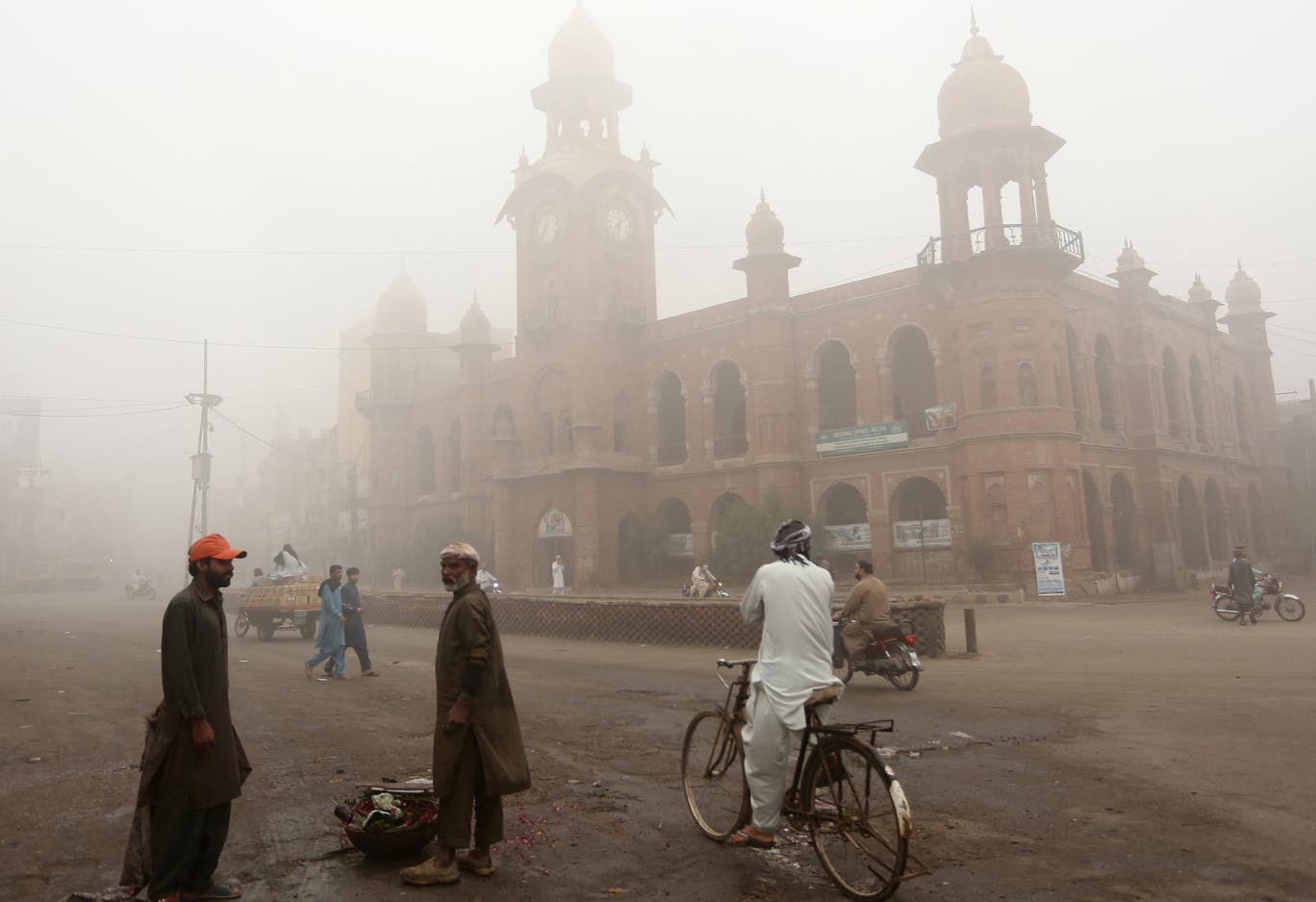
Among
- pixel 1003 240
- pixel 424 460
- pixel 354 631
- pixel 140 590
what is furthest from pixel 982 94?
pixel 140 590

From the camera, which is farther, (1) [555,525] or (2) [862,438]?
(1) [555,525]

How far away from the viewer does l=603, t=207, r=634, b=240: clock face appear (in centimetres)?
3878

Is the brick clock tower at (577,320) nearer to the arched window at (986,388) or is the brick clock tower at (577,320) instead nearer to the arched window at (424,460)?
the arched window at (424,460)

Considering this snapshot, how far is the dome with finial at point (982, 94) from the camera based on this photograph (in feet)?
93.5

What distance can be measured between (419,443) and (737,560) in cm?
2314

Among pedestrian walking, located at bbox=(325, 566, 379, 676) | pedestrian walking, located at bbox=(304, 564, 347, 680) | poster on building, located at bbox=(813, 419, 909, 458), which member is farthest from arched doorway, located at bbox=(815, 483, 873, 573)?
pedestrian walking, located at bbox=(304, 564, 347, 680)

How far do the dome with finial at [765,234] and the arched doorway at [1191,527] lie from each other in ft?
55.4

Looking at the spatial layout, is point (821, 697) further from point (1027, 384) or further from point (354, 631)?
point (1027, 384)

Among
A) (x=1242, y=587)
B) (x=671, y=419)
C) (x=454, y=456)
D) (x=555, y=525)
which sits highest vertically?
(x=671, y=419)

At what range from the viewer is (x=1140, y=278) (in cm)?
3216

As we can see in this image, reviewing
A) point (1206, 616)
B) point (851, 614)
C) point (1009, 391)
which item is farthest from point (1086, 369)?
point (851, 614)

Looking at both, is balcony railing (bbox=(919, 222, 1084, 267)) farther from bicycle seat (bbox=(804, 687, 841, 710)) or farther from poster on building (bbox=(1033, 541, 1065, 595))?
bicycle seat (bbox=(804, 687, 841, 710))

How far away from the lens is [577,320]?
118 feet

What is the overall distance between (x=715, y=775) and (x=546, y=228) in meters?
36.6
